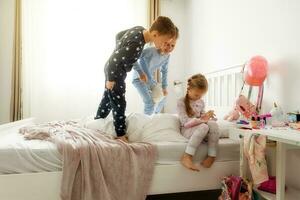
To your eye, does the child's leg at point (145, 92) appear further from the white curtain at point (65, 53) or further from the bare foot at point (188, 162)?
the white curtain at point (65, 53)

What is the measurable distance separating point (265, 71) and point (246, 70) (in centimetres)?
12

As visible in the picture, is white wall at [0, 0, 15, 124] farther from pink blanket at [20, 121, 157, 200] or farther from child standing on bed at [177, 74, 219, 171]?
child standing on bed at [177, 74, 219, 171]

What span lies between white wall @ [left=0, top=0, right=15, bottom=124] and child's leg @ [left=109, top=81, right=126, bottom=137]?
2081 millimetres

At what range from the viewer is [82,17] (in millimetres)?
3354

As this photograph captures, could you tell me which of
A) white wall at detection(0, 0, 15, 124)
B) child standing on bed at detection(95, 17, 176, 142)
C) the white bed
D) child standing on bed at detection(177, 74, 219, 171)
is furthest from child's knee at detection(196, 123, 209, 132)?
white wall at detection(0, 0, 15, 124)

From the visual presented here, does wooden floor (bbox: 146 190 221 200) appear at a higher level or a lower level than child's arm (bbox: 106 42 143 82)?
lower

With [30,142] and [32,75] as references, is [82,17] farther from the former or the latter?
[30,142]

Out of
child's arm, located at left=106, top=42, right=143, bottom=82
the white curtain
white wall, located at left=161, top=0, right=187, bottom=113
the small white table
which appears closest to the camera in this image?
the small white table

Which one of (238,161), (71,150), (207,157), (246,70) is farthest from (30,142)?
(246,70)

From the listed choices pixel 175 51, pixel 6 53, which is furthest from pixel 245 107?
pixel 6 53

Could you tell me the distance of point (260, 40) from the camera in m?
2.02

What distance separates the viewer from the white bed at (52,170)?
1446 millimetres

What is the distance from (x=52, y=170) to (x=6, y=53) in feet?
7.64

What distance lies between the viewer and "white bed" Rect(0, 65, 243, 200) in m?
1.45
